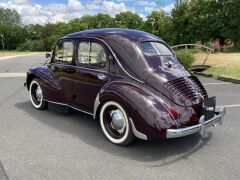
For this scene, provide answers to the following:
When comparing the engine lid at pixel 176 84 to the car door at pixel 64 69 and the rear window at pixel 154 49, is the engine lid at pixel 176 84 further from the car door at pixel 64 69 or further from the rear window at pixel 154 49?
the car door at pixel 64 69

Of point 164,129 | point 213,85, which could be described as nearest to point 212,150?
point 164,129

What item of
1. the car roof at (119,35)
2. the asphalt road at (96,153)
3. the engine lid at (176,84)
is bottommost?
the asphalt road at (96,153)

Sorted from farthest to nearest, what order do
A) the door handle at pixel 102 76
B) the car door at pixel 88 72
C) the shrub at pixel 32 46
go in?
the shrub at pixel 32 46 → the car door at pixel 88 72 → the door handle at pixel 102 76

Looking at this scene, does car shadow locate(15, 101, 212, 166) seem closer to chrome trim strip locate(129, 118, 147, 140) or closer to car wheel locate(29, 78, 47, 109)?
chrome trim strip locate(129, 118, 147, 140)

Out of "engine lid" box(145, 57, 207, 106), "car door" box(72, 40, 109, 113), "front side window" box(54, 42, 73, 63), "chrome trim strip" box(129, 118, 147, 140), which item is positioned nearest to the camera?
"chrome trim strip" box(129, 118, 147, 140)

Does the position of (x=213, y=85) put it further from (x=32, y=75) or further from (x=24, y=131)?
(x=24, y=131)

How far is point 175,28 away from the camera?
144 ft

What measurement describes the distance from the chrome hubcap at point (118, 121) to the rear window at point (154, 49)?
1105 millimetres

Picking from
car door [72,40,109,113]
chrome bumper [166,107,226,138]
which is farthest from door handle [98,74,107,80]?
chrome bumper [166,107,226,138]

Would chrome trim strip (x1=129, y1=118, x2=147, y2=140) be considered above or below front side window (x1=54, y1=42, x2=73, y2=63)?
below

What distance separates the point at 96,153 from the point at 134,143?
0.64 m

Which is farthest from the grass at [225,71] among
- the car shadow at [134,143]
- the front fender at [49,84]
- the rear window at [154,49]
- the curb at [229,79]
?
the front fender at [49,84]

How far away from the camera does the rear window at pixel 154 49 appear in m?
5.29

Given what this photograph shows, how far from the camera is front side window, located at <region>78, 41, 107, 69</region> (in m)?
5.38
